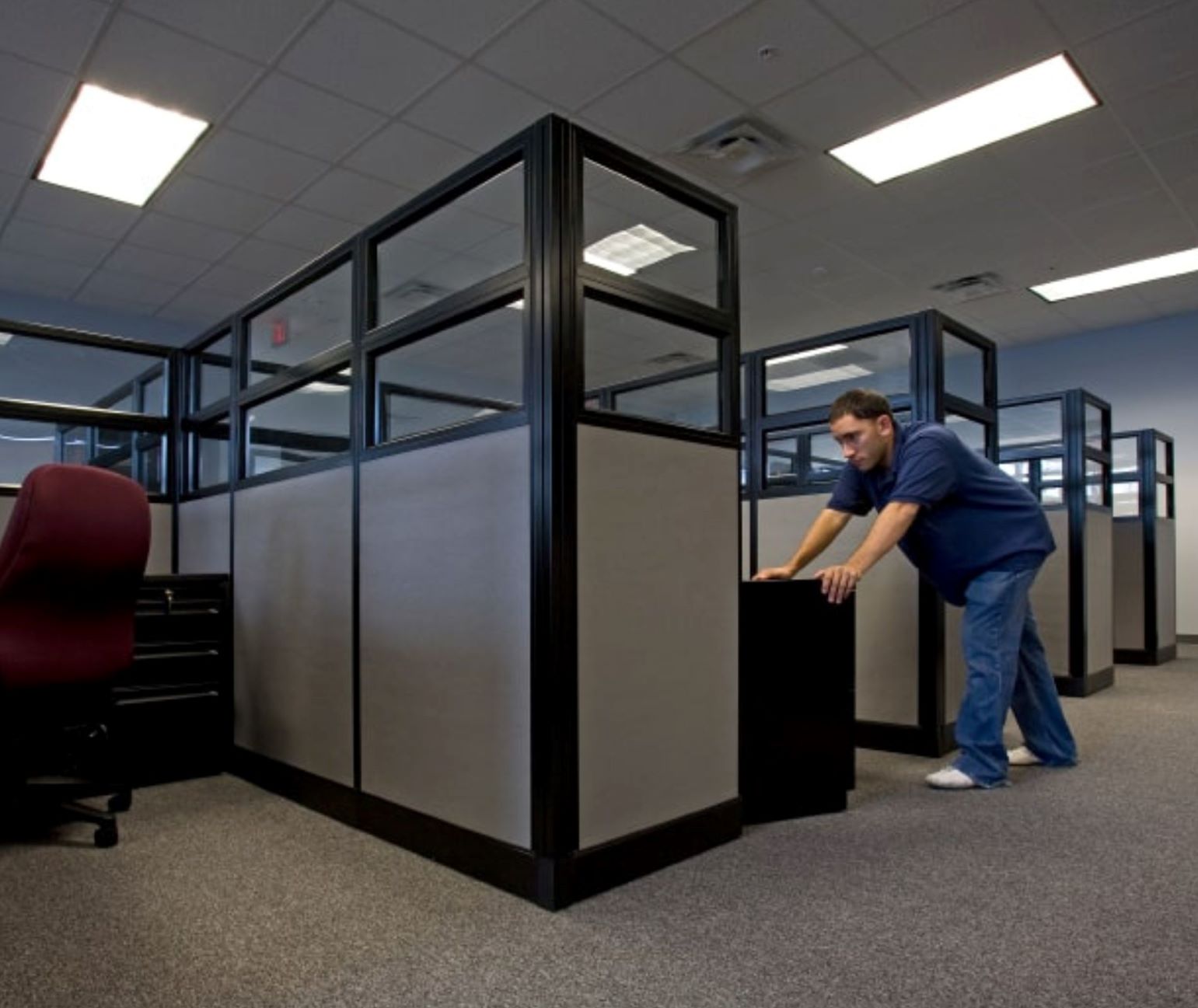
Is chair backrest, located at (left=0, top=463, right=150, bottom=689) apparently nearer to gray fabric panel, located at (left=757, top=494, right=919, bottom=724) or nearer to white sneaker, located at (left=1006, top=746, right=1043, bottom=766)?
gray fabric panel, located at (left=757, top=494, right=919, bottom=724)

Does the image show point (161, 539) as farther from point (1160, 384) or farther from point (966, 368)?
point (1160, 384)

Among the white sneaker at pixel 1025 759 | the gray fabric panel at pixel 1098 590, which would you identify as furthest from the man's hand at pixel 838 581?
the gray fabric panel at pixel 1098 590

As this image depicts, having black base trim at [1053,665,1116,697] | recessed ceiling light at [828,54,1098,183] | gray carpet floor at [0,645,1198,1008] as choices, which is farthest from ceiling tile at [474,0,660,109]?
black base trim at [1053,665,1116,697]

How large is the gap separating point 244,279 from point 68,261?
95cm

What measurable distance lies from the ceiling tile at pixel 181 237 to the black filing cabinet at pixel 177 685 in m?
2.75

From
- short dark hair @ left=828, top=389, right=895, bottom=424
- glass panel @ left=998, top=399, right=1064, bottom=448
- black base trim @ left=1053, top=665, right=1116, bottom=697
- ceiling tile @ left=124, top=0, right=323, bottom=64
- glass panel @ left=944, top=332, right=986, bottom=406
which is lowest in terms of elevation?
black base trim @ left=1053, top=665, right=1116, bottom=697

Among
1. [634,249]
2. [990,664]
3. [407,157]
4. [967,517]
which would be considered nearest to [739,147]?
[634,249]

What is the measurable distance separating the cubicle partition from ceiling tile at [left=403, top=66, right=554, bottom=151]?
4.59 feet

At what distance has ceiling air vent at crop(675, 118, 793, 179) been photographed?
3441 millimetres

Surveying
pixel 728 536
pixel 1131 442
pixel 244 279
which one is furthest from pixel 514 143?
pixel 1131 442

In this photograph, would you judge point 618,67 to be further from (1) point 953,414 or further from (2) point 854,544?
(2) point 854,544

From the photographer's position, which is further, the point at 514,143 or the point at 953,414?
the point at 953,414

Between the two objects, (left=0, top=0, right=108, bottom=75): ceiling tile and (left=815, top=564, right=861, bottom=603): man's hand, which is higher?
(left=0, top=0, right=108, bottom=75): ceiling tile

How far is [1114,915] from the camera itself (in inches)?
52.5
